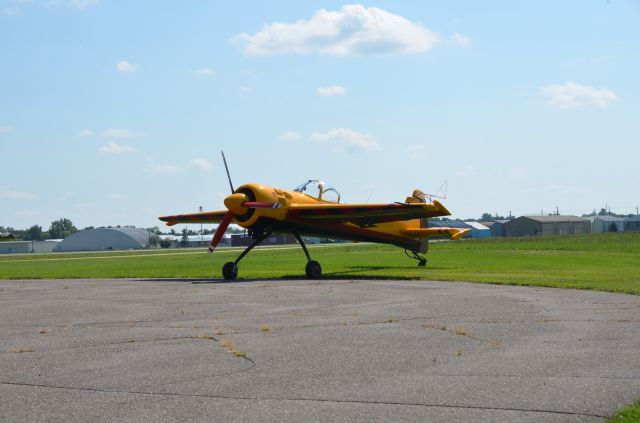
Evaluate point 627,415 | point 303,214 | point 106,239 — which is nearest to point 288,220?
point 303,214

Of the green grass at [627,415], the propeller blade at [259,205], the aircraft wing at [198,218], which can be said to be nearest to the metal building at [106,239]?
the aircraft wing at [198,218]

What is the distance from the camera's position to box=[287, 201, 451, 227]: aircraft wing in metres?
23.9

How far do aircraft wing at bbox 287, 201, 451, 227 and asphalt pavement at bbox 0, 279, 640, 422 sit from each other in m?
8.39

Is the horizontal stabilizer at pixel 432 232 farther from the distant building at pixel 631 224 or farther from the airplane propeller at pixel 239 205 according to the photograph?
the distant building at pixel 631 224

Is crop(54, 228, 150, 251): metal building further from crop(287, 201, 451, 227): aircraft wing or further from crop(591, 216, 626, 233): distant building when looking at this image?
crop(287, 201, 451, 227): aircraft wing

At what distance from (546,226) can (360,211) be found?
116496 millimetres

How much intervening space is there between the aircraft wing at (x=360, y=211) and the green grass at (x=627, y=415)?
57.3 feet

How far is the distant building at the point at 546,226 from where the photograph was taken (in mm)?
134375

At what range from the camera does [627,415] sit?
5.90 metres

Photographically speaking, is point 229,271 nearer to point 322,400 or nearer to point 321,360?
point 321,360

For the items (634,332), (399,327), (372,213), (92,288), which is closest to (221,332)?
(399,327)

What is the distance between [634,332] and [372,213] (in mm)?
14399

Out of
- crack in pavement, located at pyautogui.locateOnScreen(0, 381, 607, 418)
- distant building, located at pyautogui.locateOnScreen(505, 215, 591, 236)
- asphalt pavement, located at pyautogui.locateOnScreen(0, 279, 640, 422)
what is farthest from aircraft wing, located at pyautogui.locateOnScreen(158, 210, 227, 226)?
distant building, located at pyautogui.locateOnScreen(505, 215, 591, 236)

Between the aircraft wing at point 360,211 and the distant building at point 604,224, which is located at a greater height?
Result: the distant building at point 604,224
